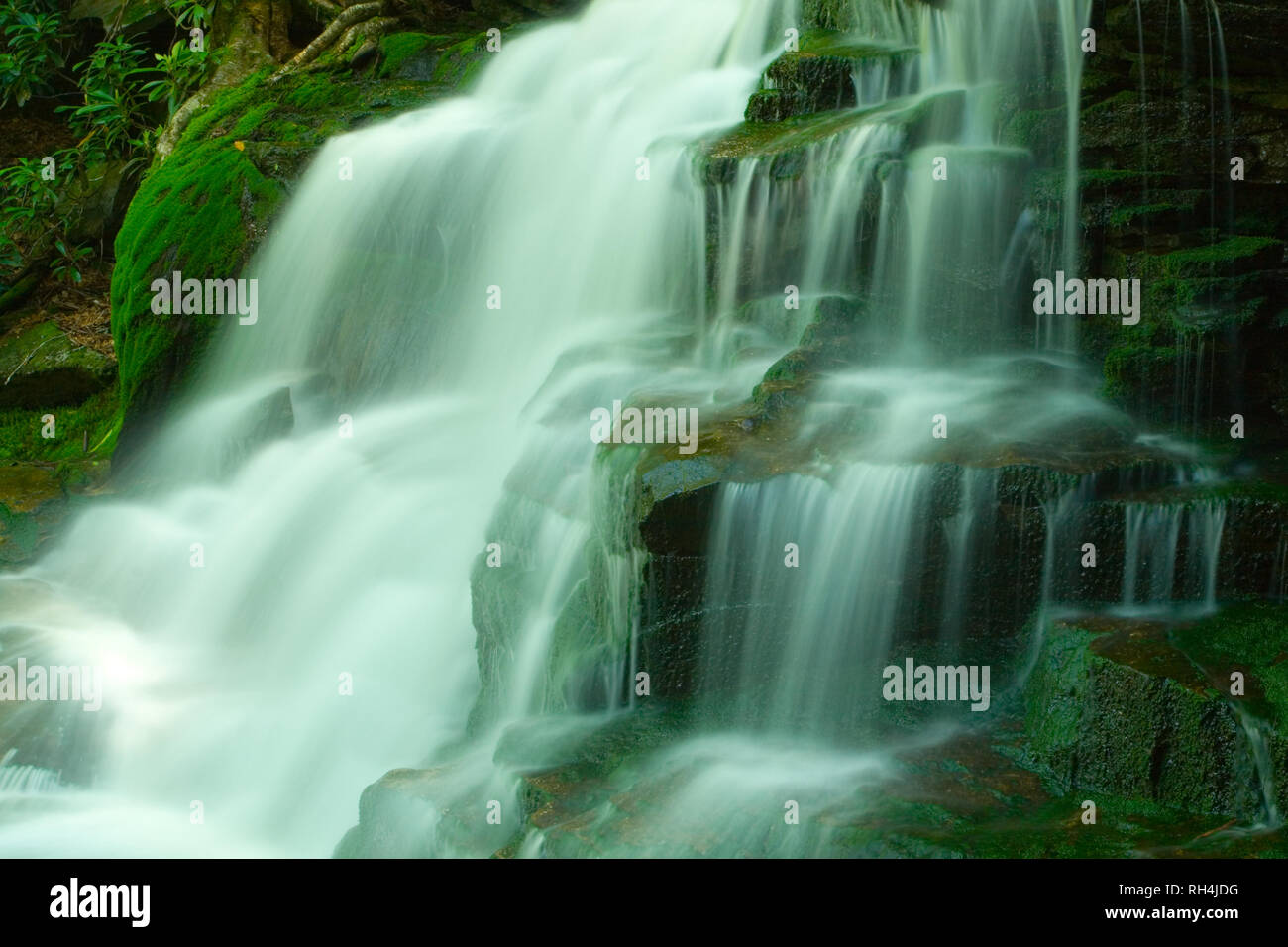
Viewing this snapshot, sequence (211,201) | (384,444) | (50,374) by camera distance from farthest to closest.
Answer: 1. (50,374)
2. (211,201)
3. (384,444)

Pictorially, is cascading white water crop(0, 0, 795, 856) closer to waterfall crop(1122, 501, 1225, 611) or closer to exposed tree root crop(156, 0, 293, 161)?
waterfall crop(1122, 501, 1225, 611)

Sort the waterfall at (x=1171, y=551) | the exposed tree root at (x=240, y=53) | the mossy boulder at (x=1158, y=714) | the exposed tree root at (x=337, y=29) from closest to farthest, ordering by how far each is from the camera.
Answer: the mossy boulder at (x=1158, y=714)
the waterfall at (x=1171, y=551)
the exposed tree root at (x=240, y=53)
the exposed tree root at (x=337, y=29)

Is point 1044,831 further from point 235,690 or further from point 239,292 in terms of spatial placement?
point 239,292

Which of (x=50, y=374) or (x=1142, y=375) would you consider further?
(x=50, y=374)

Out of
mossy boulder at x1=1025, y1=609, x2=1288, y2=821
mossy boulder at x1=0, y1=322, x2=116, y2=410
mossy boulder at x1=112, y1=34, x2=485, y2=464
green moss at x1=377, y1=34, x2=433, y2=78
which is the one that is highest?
green moss at x1=377, y1=34, x2=433, y2=78

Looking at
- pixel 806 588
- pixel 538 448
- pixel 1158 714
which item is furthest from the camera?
pixel 538 448

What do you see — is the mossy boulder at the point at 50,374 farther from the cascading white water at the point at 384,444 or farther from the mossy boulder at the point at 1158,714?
the mossy boulder at the point at 1158,714

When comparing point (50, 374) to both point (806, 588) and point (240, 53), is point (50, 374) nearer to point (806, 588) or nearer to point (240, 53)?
point (240, 53)

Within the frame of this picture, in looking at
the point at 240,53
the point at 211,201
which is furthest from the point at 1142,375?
the point at 240,53

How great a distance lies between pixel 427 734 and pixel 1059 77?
4849 mm

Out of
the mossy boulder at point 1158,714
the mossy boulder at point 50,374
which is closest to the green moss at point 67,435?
the mossy boulder at point 50,374

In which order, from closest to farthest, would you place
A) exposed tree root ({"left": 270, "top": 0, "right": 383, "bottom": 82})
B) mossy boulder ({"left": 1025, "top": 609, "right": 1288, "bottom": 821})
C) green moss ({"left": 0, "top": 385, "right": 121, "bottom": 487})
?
mossy boulder ({"left": 1025, "top": 609, "right": 1288, "bottom": 821}) < green moss ({"left": 0, "top": 385, "right": 121, "bottom": 487}) < exposed tree root ({"left": 270, "top": 0, "right": 383, "bottom": 82})

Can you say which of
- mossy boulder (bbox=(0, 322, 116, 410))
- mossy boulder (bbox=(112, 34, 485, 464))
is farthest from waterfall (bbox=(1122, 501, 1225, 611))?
mossy boulder (bbox=(0, 322, 116, 410))

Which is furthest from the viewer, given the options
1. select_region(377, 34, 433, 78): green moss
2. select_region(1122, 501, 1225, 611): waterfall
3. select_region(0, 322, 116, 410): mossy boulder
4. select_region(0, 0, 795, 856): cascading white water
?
select_region(377, 34, 433, 78): green moss
